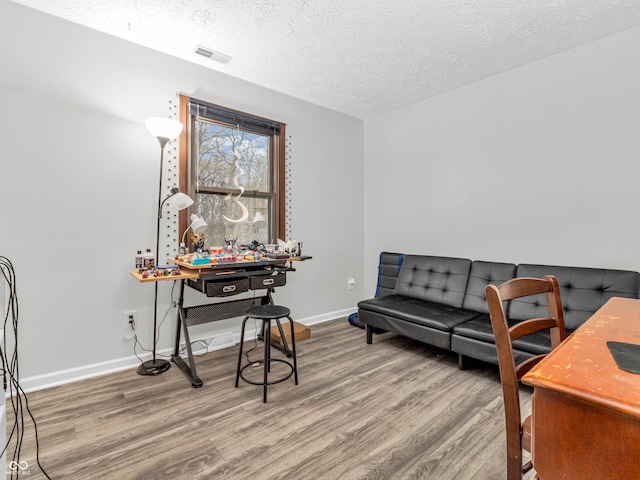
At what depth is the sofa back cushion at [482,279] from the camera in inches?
110

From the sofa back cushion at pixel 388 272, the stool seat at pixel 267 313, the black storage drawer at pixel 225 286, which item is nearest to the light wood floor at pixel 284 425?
the stool seat at pixel 267 313

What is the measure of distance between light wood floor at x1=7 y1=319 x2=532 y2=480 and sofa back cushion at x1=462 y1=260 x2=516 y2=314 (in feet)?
1.78

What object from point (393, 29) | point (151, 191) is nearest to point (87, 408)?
point (151, 191)

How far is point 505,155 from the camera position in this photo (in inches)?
120

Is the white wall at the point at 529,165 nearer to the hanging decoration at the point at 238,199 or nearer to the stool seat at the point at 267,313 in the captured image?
the hanging decoration at the point at 238,199

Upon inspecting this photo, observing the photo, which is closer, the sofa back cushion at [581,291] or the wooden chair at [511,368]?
the wooden chair at [511,368]

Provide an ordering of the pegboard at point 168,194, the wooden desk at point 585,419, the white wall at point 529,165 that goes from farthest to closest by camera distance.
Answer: the pegboard at point 168,194
the white wall at point 529,165
the wooden desk at point 585,419

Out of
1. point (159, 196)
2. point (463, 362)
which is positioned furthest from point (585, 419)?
point (159, 196)

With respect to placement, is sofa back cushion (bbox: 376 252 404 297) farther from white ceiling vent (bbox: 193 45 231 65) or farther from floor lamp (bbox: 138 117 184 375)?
white ceiling vent (bbox: 193 45 231 65)

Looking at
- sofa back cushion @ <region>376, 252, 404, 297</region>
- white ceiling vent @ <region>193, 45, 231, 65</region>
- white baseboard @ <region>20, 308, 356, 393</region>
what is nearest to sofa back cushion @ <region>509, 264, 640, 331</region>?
sofa back cushion @ <region>376, 252, 404, 297</region>

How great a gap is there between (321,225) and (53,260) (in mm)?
2532

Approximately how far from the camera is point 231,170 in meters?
3.13

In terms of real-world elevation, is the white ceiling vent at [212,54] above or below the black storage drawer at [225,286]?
above

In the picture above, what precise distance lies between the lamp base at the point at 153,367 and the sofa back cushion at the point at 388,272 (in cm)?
231
